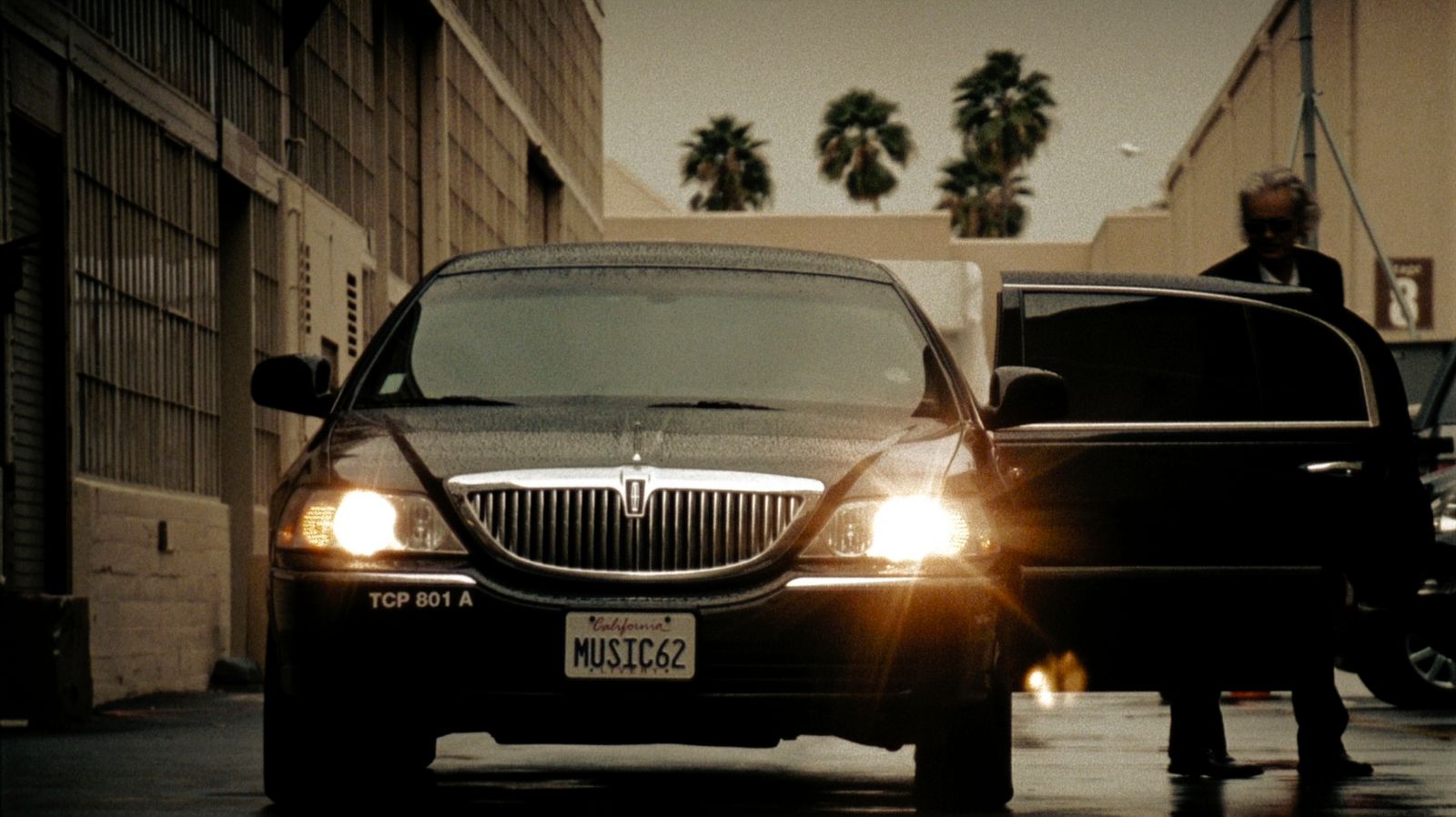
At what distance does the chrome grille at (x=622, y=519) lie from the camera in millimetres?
6801

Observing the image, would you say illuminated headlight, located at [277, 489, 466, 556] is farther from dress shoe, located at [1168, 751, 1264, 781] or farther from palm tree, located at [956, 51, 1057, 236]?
palm tree, located at [956, 51, 1057, 236]

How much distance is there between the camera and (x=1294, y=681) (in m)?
8.88

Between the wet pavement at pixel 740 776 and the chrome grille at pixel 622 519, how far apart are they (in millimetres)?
1217

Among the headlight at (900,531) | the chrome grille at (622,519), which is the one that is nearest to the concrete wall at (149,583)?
the chrome grille at (622,519)

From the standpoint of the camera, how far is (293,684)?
276 inches

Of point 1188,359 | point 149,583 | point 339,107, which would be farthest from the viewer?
point 339,107

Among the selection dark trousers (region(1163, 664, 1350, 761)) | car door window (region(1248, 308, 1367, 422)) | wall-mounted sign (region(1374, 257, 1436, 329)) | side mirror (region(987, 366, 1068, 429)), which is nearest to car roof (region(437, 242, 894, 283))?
side mirror (region(987, 366, 1068, 429))

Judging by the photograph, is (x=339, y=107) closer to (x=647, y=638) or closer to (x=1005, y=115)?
(x=647, y=638)

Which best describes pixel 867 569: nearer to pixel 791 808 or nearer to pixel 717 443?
pixel 717 443

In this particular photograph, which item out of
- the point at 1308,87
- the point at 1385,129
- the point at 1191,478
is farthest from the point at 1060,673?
the point at 1385,129

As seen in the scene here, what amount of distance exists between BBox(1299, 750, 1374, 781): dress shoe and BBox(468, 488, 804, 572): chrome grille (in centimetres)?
329

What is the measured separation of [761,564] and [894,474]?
0.46 meters

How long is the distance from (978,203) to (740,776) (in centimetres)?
8887

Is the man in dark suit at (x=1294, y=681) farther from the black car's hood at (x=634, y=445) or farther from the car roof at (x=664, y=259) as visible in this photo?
the black car's hood at (x=634, y=445)
